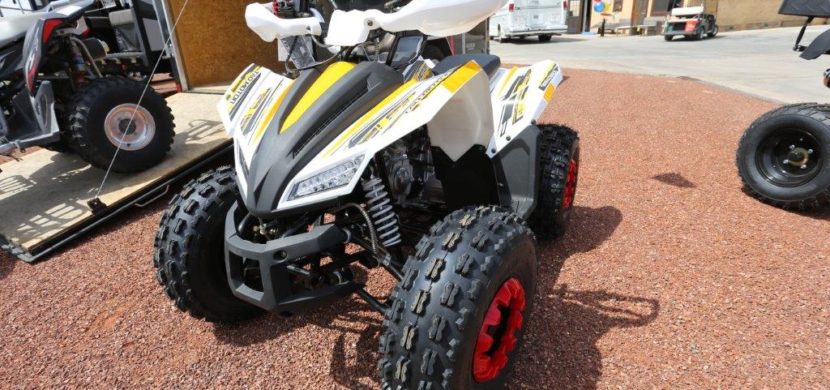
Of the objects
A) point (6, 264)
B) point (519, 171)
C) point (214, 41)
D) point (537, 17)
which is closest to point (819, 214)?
point (519, 171)

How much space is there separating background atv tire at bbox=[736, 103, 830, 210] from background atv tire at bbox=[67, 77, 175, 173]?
498cm

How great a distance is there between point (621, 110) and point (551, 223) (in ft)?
16.3

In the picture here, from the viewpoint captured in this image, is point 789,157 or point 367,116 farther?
point 789,157

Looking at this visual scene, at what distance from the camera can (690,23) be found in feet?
63.5

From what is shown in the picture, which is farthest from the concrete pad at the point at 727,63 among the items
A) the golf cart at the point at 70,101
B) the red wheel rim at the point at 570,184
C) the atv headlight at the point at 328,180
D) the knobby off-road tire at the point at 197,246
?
the golf cart at the point at 70,101

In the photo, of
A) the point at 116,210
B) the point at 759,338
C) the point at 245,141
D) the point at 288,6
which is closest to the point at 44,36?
the point at 116,210

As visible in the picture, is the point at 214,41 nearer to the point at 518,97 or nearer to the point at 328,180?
the point at 518,97

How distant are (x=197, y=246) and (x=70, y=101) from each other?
2.86 meters

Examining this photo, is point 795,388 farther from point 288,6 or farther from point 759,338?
point 288,6

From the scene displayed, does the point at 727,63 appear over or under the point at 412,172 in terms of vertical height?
under

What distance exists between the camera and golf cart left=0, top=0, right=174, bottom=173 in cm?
399

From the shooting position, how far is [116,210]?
3.87 m

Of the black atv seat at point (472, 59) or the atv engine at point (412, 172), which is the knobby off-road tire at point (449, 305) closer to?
the atv engine at point (412, 172)

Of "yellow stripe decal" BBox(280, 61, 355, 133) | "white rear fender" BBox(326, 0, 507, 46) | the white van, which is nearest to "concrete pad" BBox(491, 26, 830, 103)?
the white van
